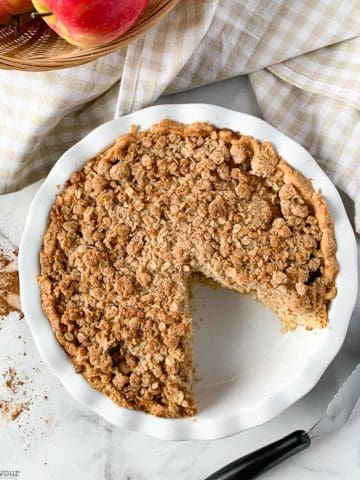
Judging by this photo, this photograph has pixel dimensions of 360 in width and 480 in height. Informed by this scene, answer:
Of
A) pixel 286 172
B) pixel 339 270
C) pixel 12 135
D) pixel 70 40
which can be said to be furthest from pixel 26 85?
pixel 339 270

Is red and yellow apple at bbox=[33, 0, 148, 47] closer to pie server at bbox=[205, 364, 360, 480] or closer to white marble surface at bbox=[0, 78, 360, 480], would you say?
white marble surface at bbox=[0, 78, 360, 480]

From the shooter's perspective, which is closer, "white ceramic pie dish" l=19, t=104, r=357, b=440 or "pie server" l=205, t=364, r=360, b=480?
"white ceramic pie dish" l=19, t=104, r=357, b=440

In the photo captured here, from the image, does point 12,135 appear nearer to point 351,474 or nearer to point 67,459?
point 67,459

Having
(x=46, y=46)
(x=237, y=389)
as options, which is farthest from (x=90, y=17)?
(x=237, y=389)

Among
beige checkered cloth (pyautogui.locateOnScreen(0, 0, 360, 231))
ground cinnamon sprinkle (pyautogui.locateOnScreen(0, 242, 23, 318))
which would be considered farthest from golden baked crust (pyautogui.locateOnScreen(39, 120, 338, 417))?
ground cinnamon sprinkle (pyautogui.locateOnScreen(0, 242, 23, 318))

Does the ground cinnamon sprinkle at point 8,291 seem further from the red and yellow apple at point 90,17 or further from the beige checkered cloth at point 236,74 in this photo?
the red and yellow apple at point 90,17

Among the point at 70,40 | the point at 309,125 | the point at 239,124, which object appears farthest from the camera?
the point at 309,125
